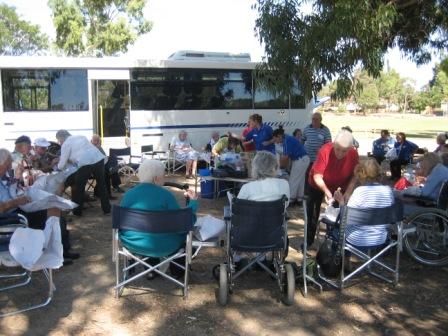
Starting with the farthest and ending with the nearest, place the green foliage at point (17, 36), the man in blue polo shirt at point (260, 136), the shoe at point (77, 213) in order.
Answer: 1. the green foliage at point (17, 36)
2. the man in blue polo shirt at point (260, 136)
3. the shoe at point (77, 213)

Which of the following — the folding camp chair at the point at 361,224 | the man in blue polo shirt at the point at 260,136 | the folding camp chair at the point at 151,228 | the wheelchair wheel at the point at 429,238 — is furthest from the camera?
the man in blue polo shirt at the point at 260,136

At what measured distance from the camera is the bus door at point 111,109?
12773 millimetres

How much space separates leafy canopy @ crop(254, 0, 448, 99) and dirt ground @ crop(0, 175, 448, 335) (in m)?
3.08

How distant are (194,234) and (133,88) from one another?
8900 millimetres

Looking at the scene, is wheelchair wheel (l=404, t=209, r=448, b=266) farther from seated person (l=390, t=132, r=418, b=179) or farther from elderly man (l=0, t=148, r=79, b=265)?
seated person (l=390, t=132, r=418, b=179)

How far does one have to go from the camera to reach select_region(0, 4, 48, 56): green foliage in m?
38.0

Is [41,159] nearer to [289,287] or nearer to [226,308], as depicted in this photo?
[226,308]

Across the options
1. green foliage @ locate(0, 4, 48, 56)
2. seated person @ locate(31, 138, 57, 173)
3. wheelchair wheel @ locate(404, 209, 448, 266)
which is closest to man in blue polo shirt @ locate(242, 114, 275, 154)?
seated person @ locate(31, 138, 57, 173)

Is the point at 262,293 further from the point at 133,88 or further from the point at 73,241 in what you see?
the point at 133,88

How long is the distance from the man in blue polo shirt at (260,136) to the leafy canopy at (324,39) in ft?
4.48

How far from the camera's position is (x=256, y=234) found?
14.3 ft

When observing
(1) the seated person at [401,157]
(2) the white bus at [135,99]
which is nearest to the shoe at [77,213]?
(2) the white bus at [135,99]

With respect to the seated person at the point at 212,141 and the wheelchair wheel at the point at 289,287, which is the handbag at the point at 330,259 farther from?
the seated person at the point at 212,141

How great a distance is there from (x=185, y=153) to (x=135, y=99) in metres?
2.01
